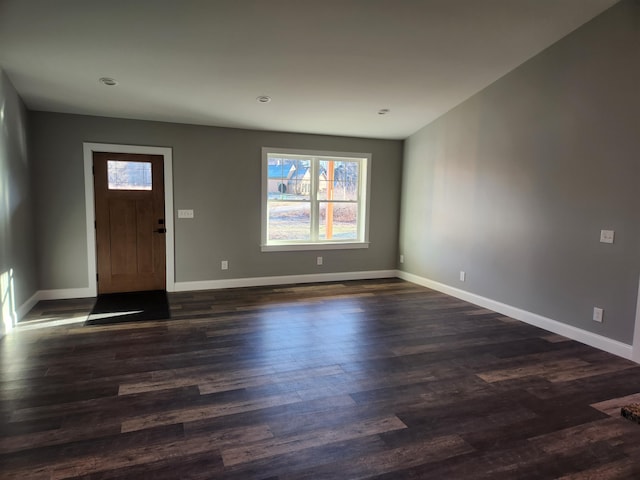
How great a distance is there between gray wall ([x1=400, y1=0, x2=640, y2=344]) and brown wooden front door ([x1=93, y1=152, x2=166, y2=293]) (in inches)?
158

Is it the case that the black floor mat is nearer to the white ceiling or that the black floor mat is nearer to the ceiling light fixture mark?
the white ceiling

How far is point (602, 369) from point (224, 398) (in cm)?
292

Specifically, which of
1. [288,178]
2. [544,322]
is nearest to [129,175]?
[288,178]

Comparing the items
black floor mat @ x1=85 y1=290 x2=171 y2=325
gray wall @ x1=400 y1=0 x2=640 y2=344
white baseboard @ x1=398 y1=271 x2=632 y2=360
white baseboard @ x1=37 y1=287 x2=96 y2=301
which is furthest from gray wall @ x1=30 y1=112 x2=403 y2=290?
white baseboard @ x1=398 y1=271 x2=632 y2=360

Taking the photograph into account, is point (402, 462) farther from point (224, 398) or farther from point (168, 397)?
point (168, 397)

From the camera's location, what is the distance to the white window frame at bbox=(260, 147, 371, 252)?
A: 5.81 metres

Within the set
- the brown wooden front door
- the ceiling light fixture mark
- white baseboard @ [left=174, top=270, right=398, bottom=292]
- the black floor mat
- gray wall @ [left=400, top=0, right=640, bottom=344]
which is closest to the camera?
gray wall @ [left=400, top=0, right=640, bottom=344]

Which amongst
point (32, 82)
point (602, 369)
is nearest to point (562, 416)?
point (602, 369)

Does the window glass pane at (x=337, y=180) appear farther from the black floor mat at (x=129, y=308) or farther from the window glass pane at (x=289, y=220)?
the black floor mat at (x=129, y=308)

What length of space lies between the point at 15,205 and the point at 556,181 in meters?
5.58

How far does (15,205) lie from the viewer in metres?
4.09

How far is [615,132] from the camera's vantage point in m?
3.38

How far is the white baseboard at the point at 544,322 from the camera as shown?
3393mm

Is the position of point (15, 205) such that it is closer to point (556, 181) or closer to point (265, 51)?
point (265, 51)
